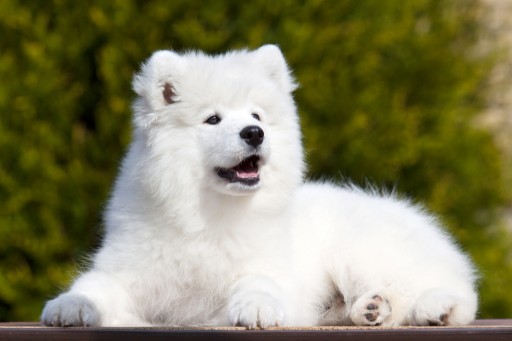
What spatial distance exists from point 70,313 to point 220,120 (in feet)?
3.95

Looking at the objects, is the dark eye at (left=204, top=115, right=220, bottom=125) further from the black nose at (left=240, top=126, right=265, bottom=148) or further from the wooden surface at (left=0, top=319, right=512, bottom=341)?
the wooden surface at (left=0, top=319, right=512, bottom=341)

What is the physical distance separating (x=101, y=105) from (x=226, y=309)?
11.6ft

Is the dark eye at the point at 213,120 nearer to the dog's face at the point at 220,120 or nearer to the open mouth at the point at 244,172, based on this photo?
the dog's face at the point at 220,120

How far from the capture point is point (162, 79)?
4.58 metres

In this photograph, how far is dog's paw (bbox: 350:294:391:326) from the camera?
4.37 m

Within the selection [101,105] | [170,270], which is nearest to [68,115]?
[101,105]

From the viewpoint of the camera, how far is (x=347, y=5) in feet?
26.2

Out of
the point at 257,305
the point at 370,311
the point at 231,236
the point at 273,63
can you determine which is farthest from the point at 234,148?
the point at 370,311

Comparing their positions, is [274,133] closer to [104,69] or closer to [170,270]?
[170,270]

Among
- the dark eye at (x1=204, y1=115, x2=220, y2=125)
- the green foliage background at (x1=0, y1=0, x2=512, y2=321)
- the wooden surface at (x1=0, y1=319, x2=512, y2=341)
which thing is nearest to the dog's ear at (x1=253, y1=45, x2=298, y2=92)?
the dark eye at (x1=204, y1=115, x2=220, y2=125)

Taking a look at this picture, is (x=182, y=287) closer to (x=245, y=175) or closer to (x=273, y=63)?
(x=245, y=175)

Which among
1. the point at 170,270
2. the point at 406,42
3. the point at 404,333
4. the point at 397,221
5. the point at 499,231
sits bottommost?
the point at 404,333

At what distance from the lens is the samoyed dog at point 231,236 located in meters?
4.36

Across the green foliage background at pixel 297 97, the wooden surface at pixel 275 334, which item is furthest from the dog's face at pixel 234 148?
the green foliage background at pixel 297 97
